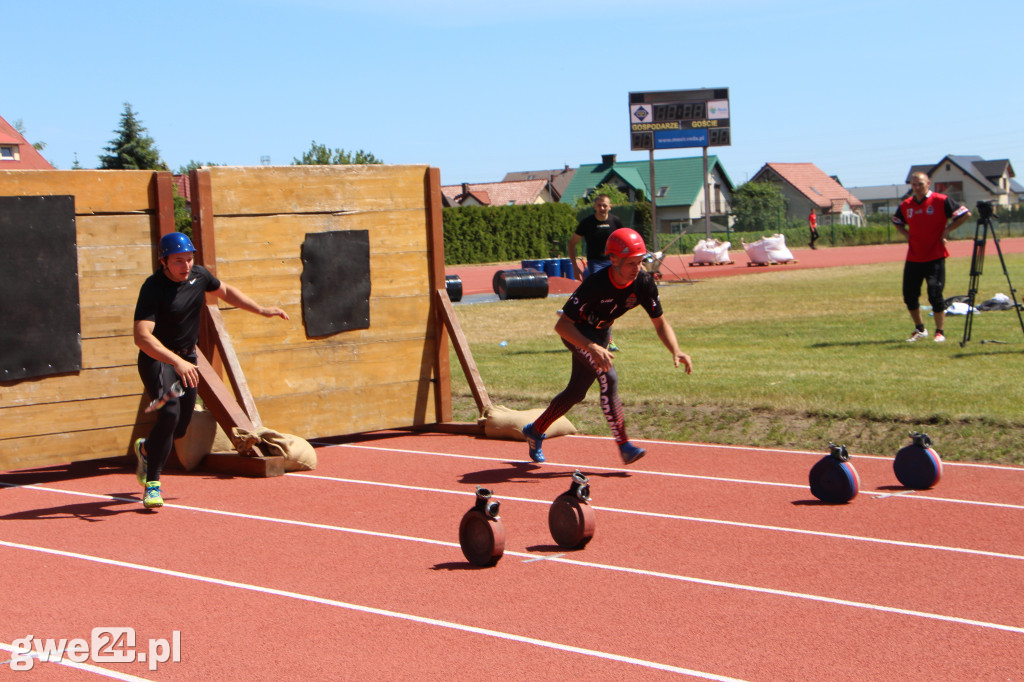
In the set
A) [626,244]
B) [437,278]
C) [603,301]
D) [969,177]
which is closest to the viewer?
[626,244]

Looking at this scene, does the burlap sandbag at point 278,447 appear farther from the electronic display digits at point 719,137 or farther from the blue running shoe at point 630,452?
the electronic display digits at point 719,137

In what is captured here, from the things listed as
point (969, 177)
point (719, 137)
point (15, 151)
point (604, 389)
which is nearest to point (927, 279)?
point (604, 389)

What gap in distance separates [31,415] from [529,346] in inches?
369

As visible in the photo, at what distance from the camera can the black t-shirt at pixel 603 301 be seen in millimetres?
8297

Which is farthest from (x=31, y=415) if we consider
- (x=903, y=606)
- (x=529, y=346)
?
(x=529, y=346)

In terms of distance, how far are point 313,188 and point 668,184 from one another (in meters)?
89.0

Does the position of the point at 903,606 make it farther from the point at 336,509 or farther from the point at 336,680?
the point at 336,509

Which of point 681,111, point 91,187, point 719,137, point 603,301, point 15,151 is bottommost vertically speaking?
point 603,301

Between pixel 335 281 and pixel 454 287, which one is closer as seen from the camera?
pixel 335 281

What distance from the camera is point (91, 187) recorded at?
9445 millimetres

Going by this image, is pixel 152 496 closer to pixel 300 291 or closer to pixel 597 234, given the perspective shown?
pixel 300 291

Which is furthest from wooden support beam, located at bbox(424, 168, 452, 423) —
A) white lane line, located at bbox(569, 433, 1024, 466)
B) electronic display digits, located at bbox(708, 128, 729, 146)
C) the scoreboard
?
electronic display digits, located at bbox(708, 128, 729, 146)

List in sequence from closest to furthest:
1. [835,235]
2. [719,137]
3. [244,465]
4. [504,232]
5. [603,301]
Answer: [603,301] → [244,465] → [719,137] → [504,232] → [835,235]

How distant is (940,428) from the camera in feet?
31.9
